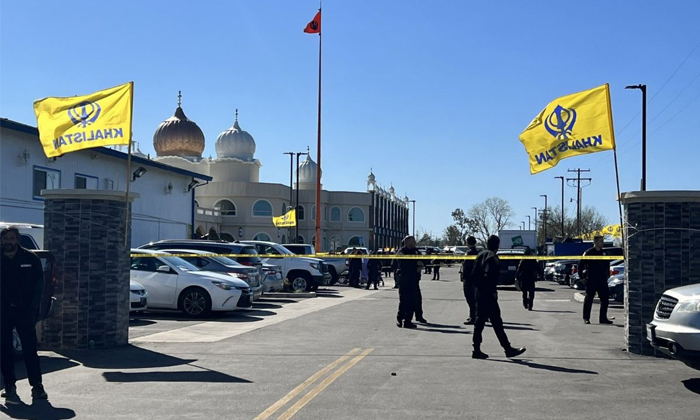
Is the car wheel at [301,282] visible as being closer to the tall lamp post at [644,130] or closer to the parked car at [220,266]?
the parked car at [220,266]

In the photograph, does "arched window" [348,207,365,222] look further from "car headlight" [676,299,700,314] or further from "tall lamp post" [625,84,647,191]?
"car headlight" [676,299,700,314]

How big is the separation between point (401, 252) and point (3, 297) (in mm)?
8761

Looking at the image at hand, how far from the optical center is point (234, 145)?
7875cm

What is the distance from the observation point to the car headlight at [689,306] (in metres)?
8.48

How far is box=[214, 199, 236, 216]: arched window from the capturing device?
7525 cm

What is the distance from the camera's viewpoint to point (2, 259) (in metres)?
8.27

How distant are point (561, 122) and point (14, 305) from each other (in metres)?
8.90

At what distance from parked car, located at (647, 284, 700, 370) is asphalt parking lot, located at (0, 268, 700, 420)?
42 centimetres

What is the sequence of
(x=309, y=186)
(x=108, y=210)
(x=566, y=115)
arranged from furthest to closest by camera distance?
(x=309, y=186)
(x=566, y=115)
(x=108, y=210)

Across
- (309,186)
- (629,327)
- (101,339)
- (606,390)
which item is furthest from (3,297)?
(309,186)

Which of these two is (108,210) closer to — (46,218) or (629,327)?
(46,218)

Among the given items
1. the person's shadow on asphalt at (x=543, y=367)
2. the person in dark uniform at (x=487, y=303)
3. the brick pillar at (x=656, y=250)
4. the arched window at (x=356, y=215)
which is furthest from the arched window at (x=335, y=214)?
the person's shadow on asphalt at (x=543, y=367)

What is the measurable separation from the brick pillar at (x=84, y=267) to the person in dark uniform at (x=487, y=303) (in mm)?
5455

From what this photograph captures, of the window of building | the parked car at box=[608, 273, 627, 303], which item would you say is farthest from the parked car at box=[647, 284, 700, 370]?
the window of building
